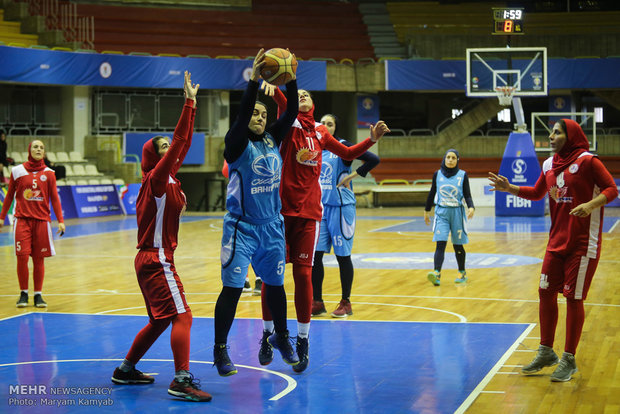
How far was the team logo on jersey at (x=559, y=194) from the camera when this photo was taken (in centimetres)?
593

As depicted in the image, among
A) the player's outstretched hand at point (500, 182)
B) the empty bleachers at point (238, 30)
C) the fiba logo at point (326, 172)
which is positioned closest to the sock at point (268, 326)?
the player's outstretched hand at point (500, 182)

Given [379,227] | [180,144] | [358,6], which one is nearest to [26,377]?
[180,144]

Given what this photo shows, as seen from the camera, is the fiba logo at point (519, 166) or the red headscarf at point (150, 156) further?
the fiba logo at point (519, 166)

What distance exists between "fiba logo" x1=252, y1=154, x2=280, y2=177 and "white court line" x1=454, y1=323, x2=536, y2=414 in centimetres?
197

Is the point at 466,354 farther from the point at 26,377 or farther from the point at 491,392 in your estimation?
the point at 26,377

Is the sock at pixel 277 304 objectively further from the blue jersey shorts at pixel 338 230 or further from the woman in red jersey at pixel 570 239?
the blue jersey shorts at pixel 338 230

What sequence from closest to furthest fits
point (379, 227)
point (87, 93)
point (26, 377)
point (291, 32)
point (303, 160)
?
point (26, 377) < point (303, 160) < point (379, 227) < point (87, 93) < point (291, 32)

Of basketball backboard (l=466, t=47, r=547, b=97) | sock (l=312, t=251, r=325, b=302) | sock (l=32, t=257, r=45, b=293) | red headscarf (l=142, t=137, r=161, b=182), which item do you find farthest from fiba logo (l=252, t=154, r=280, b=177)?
basketball backboard (l=466, t=47, r=547, b=97)

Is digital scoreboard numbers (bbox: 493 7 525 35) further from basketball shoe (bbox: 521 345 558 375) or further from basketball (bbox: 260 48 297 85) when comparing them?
basketball (bbox: 260 48 297 85)

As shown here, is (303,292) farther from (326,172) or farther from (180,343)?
(326,172)

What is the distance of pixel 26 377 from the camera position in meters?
5.84

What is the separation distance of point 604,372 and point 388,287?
463 centimetres

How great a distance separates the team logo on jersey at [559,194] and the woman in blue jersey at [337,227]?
2.68 m

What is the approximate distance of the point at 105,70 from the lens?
2755 centimetres
